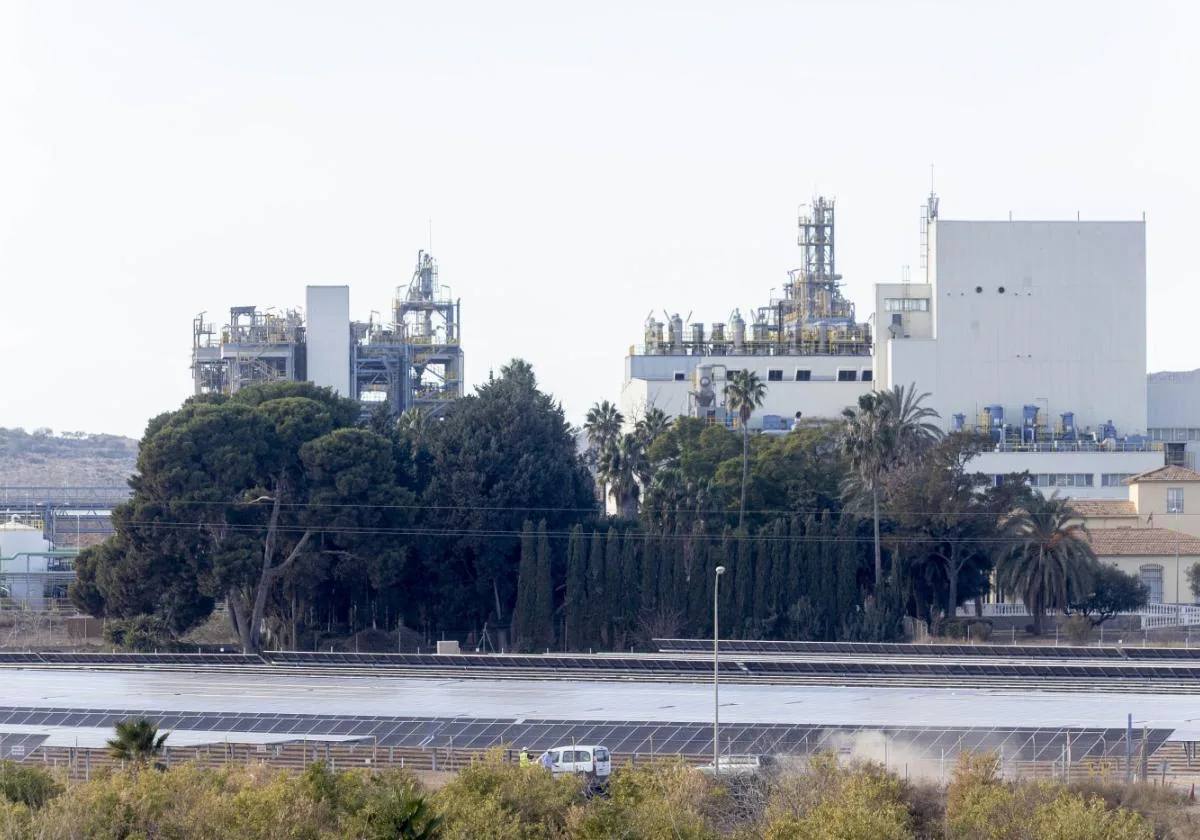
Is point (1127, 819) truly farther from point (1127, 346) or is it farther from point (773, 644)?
point (1127, 346)

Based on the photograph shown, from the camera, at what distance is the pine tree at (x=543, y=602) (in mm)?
87062

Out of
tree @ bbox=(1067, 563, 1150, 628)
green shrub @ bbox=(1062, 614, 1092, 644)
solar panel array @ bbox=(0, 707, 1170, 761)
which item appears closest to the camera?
solar panel array @ bbox=(0, 707, 1170, 761)

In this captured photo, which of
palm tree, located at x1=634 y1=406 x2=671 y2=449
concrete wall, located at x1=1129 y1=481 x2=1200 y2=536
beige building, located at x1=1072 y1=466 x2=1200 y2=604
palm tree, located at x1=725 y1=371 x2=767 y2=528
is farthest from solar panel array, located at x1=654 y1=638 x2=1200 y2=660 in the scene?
concrete wall, located at x1=1129 y1=481 x2=1200 y2=536

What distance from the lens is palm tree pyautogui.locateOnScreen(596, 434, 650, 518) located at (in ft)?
322

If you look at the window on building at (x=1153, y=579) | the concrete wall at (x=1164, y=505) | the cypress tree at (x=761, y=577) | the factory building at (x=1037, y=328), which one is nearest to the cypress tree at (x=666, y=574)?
the cypress tree at (x=761, y=577)

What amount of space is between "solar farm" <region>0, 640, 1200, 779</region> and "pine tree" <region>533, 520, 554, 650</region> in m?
7.09

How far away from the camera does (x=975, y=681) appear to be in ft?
218

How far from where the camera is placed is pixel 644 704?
61.0 meters

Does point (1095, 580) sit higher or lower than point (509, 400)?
lower

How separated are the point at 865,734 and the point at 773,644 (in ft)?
93.1

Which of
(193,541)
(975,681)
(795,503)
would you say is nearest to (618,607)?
(795,503)

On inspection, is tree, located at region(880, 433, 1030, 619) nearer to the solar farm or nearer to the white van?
the solar farm

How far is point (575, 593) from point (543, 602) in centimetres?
148

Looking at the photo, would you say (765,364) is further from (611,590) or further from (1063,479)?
(611,590)
